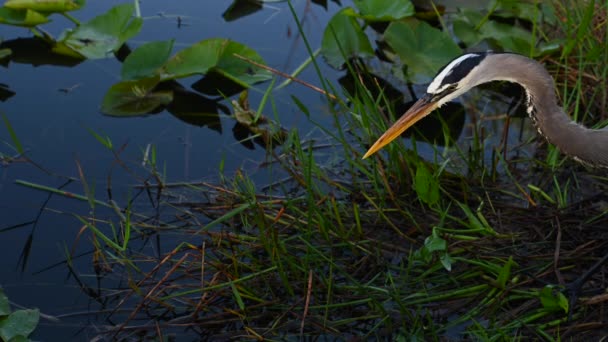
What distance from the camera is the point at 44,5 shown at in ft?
11.2

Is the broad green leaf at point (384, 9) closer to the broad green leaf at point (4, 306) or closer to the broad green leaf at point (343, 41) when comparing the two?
the broad green leaf at point (343, 41)

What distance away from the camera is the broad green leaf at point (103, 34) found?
11.1 feet

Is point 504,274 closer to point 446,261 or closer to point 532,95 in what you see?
point 446,261

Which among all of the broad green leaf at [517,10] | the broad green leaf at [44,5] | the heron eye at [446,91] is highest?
the heron eye at [446,91]

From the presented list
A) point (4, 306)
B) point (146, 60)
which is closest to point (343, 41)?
point (146, 60)

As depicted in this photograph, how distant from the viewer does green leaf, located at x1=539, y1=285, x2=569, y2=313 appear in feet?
7.18

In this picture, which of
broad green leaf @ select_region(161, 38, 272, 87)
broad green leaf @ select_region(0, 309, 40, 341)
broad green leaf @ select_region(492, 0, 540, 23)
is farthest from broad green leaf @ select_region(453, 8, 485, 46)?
broad green leaf @ select_region(0, 309, 40, 341)

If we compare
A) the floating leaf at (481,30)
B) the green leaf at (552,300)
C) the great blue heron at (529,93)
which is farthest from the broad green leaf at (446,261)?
the floating leaf at (481,30)

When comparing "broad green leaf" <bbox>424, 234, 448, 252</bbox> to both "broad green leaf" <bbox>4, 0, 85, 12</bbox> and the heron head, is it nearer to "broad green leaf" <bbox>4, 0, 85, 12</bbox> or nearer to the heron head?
the heron head

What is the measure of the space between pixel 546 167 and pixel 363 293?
0.91m

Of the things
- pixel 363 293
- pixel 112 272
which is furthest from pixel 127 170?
pixel 363 293

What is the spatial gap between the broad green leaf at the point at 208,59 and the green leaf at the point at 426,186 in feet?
3.19

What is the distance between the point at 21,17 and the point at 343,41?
1.23 meters

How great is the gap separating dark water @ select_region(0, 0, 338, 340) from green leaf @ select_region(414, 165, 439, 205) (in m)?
0.70
